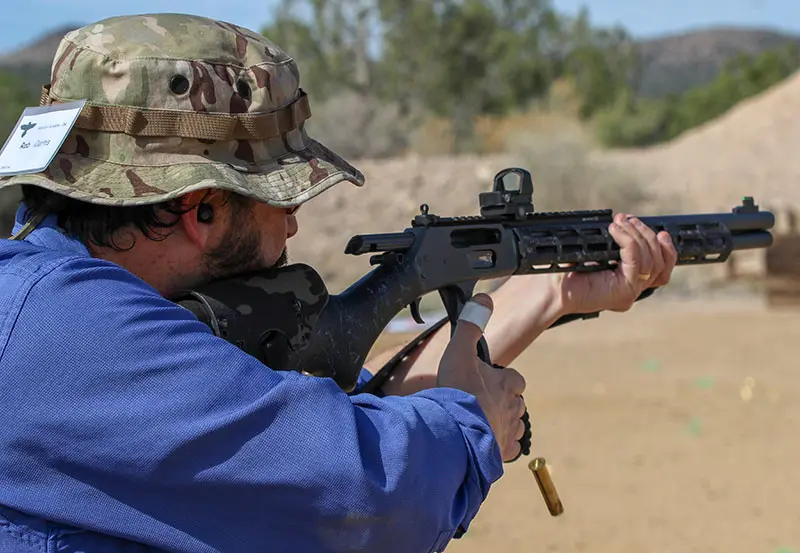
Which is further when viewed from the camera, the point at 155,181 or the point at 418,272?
the point at 418,272

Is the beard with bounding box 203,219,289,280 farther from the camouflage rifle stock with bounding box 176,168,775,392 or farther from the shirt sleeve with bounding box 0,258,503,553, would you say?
the shirt sleeve with bounding box 0,258,503,553

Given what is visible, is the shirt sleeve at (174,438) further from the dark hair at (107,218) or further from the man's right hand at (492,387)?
the man's right hand at (492,387)

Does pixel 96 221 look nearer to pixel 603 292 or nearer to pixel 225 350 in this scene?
A: pixel 225 350

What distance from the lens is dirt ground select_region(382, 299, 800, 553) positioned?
6.15m

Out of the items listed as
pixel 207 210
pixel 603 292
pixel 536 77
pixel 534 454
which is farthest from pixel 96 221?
pixel 536 77

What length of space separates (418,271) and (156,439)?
1.38 meters

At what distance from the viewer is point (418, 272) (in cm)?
304

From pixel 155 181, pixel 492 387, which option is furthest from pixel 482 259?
pixel 155 181

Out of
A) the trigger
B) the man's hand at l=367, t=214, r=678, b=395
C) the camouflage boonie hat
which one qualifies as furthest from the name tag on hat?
the man's hand at l=367, t=214, r=678, b=395

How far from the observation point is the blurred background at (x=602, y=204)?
6645 millimetres

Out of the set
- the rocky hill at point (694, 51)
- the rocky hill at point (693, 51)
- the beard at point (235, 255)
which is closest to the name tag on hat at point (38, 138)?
the beard at point (235, 255)

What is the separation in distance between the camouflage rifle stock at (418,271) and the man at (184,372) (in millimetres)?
103

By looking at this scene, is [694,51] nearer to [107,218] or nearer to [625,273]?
[625,273]

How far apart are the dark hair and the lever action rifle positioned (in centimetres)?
16
